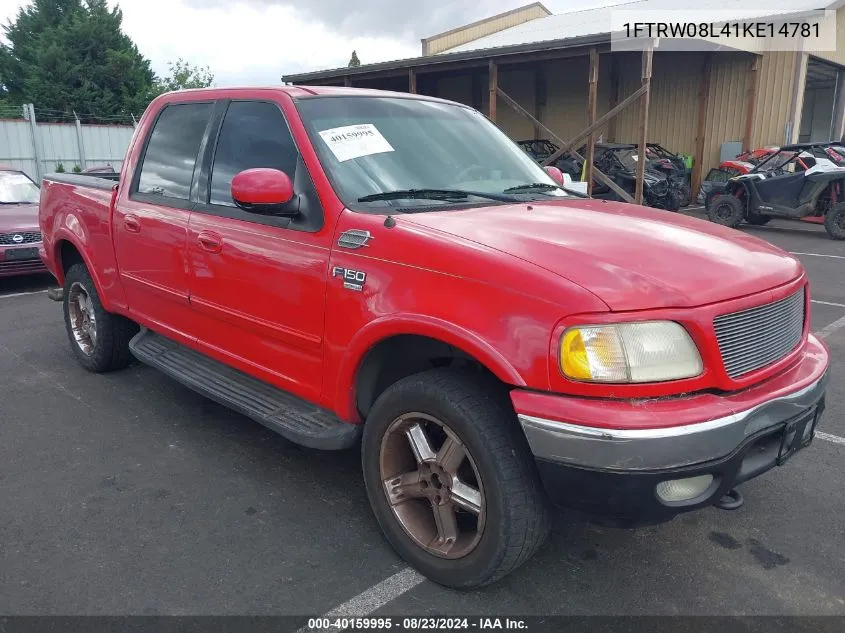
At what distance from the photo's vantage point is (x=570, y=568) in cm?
278

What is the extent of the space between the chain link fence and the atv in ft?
58.5

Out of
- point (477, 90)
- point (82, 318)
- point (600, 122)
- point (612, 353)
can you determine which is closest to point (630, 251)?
point (612, 353)

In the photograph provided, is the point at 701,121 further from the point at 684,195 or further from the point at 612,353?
the point at 612,353

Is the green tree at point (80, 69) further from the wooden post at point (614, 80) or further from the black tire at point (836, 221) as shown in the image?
the black tire at point (836, 221)

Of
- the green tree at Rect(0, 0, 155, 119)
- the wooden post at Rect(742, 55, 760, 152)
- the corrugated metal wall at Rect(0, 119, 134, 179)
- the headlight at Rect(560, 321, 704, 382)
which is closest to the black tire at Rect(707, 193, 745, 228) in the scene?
the wooden post at Rect(742, 55, 760, 152)

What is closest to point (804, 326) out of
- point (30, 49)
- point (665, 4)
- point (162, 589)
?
point (162, 589)

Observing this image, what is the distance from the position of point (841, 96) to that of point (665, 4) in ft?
20.9

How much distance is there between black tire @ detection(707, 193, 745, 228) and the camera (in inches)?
568

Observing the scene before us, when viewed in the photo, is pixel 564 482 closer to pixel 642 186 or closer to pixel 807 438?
pixel 807 438

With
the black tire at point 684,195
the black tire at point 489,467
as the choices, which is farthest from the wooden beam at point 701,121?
the black tire at point 489,467

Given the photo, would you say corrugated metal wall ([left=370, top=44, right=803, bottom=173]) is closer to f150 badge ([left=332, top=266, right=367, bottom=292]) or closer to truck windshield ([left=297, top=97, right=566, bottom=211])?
truck windshield ([left=297, top=97, right=566, bottom=211])

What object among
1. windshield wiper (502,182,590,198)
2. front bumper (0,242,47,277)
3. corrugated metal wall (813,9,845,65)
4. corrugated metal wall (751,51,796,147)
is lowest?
front bumper (0,242,47,277)

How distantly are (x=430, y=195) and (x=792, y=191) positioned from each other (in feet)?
42.7

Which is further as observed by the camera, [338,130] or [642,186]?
[642,186]
